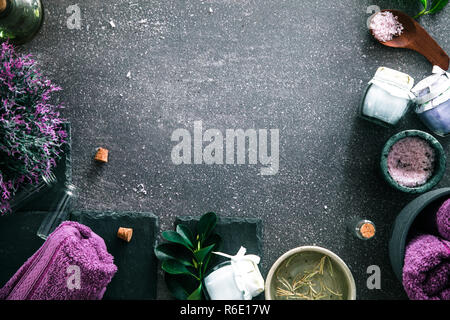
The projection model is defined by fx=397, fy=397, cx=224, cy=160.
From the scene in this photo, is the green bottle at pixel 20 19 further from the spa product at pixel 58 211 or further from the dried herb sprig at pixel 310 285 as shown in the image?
the dried herb sprig at pixel 310 285

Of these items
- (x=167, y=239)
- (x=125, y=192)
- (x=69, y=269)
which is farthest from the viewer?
(x=125, y=192)

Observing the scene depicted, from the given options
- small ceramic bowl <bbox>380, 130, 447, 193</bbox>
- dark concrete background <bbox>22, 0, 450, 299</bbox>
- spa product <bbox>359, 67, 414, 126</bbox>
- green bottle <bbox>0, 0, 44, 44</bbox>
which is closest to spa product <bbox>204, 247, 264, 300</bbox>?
dark concrete background <bbox>22, 0, 450, 299</bbox>

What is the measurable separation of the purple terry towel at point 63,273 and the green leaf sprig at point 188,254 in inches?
6.4

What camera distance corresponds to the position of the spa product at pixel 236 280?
0.96 metres

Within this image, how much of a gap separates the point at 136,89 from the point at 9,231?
1.69 feet

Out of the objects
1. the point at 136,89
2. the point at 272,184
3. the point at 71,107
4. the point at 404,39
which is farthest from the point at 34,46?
the point at 404,39

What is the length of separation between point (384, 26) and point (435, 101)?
0.25m

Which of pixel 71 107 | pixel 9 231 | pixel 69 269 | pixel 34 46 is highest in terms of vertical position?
pixel 34 46

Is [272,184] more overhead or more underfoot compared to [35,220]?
more overhead

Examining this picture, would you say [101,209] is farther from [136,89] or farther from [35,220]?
[136,89]

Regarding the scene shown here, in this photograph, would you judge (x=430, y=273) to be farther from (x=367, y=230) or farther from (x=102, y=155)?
(x=102, y=155)

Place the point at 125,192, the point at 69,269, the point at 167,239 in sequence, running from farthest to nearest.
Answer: the point at 125,192, the point at 167,239, the point at 69,269

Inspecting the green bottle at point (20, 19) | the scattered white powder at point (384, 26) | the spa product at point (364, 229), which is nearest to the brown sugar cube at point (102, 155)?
the green bottle at point (20, 19)

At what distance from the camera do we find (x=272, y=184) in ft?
3.63
